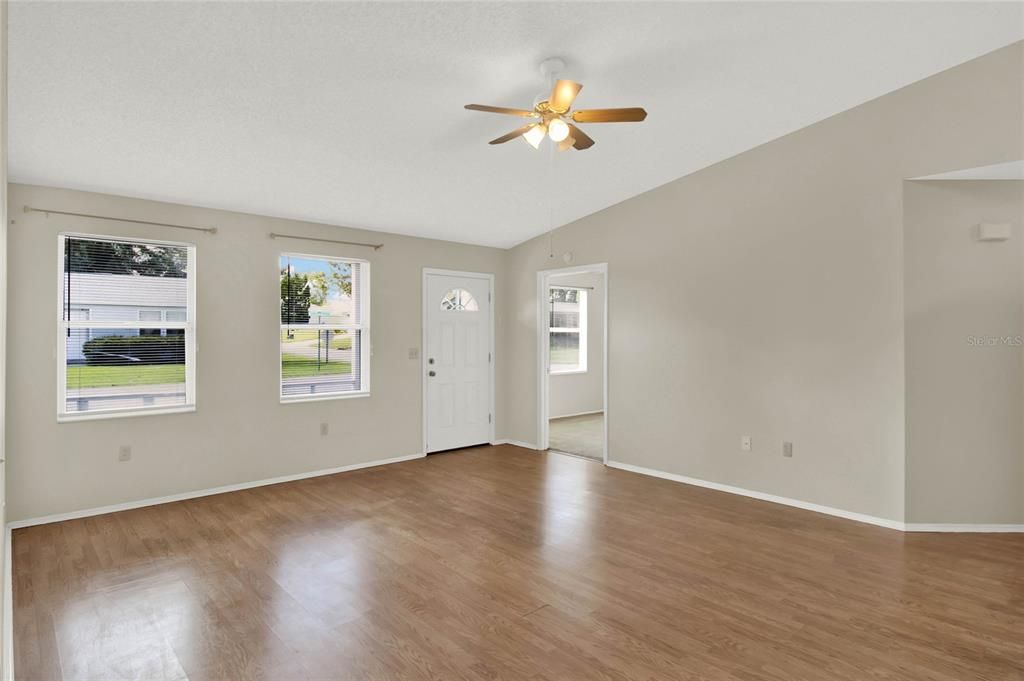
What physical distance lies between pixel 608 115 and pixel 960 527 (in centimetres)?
371

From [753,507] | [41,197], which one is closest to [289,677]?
→ [753,507]

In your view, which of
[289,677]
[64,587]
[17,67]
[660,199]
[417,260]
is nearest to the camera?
[289,677]

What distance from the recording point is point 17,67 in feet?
8.71

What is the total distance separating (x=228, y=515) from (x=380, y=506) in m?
1.12

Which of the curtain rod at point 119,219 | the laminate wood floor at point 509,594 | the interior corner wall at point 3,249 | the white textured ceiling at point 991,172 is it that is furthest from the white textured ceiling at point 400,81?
the laminate wood floor at point 509,594

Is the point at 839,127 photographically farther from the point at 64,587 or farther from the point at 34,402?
the point at 34,402

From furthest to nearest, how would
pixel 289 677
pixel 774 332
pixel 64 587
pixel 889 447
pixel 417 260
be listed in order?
1. pixel 417 260
2. pixel 774 332
3. pixel 889 447
4. pixel 64 587
5. pixel 289 677

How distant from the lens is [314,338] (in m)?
5.38

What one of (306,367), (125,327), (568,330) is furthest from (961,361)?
(125,327)

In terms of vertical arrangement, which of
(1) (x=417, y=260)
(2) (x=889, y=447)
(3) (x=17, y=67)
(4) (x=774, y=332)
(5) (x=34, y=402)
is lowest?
(2) (x=889, y=447)

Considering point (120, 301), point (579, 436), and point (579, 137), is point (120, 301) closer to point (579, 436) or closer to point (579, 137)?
point (579, 137)

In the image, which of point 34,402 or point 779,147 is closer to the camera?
point 34,402

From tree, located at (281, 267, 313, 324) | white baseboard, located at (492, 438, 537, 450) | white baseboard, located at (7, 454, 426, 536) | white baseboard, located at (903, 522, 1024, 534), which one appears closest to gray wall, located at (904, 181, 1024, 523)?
white baseboard, located at (903, 522, 1024, 534)

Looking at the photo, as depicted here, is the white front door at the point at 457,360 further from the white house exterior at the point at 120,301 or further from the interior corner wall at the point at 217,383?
the white house exterior at the point at 120,301
